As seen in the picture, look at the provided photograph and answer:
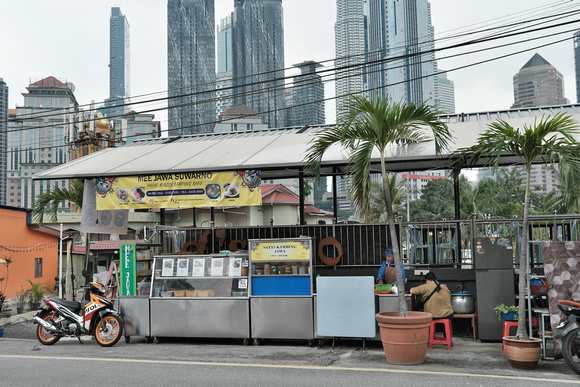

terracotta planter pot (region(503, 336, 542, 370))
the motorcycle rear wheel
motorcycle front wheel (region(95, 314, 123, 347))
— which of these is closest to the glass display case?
motorcycle front wheel (region(95, 314, 123, 347))

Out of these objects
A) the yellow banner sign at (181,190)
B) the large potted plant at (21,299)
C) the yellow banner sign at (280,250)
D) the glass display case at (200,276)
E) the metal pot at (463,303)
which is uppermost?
the yellow banner sign at (181,190)

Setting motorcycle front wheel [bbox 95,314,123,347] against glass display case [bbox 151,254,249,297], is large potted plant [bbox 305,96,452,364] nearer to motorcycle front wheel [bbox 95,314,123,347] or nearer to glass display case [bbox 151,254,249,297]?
glass display case [bbox 151,254,249,297]

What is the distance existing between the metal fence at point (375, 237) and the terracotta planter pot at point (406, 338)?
3.51 meters

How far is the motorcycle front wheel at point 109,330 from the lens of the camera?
1093cm

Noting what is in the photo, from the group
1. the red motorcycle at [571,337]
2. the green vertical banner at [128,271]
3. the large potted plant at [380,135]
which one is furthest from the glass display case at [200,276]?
the red motorcycle at [571,337]

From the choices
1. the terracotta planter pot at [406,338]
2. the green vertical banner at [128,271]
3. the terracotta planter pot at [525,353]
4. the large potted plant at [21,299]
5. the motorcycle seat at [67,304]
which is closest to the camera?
the terracotta planter pot at [525,353]

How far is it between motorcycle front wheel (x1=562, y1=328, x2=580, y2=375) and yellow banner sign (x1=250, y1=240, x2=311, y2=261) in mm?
4852

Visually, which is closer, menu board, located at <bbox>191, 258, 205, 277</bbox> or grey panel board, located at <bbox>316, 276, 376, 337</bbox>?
grey panel board, located at <bbox>316, 276, 376, 337</bbox>

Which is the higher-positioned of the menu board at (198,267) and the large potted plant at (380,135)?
the large potted plant at (380,135)

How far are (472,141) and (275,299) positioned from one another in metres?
5.62

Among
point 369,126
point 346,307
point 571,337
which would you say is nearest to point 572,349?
point 571,337

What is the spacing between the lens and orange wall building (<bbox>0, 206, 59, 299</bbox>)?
1975cm

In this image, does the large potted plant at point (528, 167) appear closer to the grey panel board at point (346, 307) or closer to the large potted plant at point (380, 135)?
the large potted plant at point (380, 135)

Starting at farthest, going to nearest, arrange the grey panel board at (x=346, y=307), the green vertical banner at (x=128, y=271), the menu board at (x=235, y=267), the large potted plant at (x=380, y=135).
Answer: the green vertical banner at (x=128, y=271), the menu board at (x=235, y=267), the grey panel board at (x=346, y=307), the large potted plant at (x=380, y=135)
